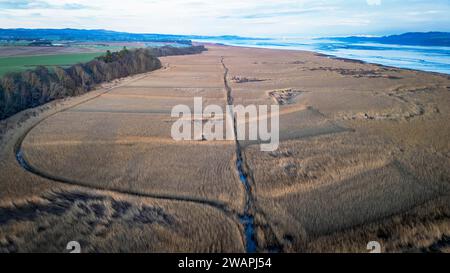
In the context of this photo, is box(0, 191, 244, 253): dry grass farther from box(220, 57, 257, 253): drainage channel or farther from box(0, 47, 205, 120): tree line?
box(0, 47, 205, 120): tree line

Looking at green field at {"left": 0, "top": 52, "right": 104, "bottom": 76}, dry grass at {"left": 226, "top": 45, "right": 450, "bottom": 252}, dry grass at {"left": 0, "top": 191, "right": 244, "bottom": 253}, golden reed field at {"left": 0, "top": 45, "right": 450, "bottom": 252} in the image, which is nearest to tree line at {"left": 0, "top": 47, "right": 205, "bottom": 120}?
golden reed field at {"left": 0, "top": 45, "right": 450, "bottom": 252}

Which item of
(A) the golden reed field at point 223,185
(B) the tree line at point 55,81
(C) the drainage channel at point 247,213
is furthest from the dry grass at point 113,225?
(B) the tree line at point 55,81

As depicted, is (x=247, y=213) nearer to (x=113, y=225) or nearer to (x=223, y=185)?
(x=223, y=185)

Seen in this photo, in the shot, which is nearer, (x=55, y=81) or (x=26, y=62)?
(x=55, y=81)

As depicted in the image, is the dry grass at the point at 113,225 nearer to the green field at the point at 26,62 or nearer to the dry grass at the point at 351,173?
the dry grass at the point at 351,173

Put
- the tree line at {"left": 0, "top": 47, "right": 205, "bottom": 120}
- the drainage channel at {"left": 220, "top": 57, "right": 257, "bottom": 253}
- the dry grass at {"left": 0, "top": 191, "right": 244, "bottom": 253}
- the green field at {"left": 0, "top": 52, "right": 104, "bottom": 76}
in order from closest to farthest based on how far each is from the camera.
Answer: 1. the dry grass at {"left": 0, "top": 191, "right": 244, "bottom": 253}
2. the drainage channel at {"left": 220, "top": 57, "right": 257, "bottom": 253}
3. the tree line at {"left": 0, "top": 47, "right": 205, "bottom": 120}
4. the green field at {"left": 0, "top": 52, "right": 104, "bottom": 76}

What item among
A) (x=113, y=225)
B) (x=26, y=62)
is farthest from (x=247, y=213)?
(x=26, y=62)
